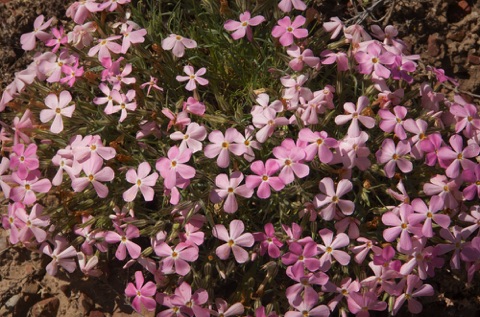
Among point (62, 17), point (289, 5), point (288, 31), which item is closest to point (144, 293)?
point (288, 31)

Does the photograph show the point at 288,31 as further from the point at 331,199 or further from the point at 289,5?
the point at 331,199

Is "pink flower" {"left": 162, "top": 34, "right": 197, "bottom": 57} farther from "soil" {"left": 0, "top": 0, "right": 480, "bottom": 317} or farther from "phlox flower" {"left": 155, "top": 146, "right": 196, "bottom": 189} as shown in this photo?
"soil" {"left": 0, "top": 0, "right": 480, "bottom": 317}

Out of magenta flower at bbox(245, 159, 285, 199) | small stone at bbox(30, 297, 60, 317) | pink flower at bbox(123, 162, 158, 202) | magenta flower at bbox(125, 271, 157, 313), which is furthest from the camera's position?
small stone at bbox(30, 297, 60, 317)

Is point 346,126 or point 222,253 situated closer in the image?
point 222,253

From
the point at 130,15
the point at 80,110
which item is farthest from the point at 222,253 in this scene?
the point at 130,15

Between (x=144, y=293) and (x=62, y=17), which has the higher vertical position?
(x=62, y=17)

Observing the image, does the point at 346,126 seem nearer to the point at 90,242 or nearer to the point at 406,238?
the point at 406,238

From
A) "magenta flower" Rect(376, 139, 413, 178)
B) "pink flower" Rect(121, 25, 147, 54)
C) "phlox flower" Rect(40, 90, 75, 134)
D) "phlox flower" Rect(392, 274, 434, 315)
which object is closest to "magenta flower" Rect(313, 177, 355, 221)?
"magenta flower" Rect(376, 139, 413, 178)
